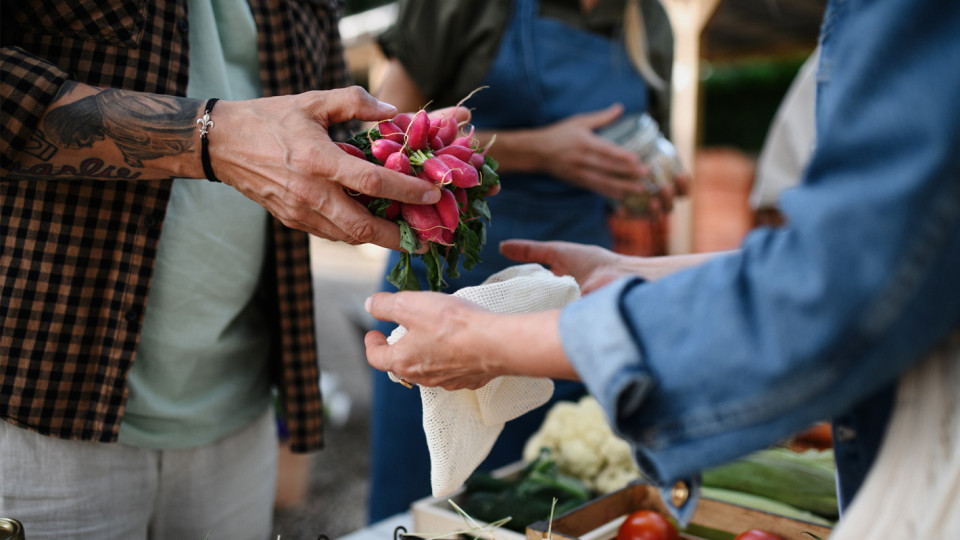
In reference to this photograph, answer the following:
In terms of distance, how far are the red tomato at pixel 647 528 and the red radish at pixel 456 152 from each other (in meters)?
0.87

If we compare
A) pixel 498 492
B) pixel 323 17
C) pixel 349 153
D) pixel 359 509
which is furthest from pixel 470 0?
pixel 359 509

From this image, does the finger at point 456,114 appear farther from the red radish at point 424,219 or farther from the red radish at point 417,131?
the red radish at point 424,219

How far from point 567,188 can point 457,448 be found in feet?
4.45

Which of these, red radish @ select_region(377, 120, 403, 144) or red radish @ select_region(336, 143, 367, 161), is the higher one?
red radish @ select_region(377, 120, 403, 144)

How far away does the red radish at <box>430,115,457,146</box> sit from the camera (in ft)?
4.37

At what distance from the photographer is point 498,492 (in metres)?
1.88

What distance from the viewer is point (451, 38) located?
2.27 meters

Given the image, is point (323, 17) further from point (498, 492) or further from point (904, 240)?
point (904, 240)

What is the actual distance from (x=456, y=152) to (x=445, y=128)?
0.28 ft

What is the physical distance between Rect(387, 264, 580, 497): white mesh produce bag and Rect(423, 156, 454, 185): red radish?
0.65 ft

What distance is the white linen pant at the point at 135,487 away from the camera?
53.4 inches

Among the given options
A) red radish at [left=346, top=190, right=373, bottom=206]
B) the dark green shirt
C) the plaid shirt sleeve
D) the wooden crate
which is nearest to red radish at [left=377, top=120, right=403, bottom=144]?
red radish at [left=346, top=190, right=373, bottom=206]

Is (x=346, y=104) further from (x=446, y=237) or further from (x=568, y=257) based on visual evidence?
(x=568, y=257)

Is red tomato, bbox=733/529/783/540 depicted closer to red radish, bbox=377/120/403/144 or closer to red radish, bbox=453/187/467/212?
red radish, bbox=453/187/467/212
